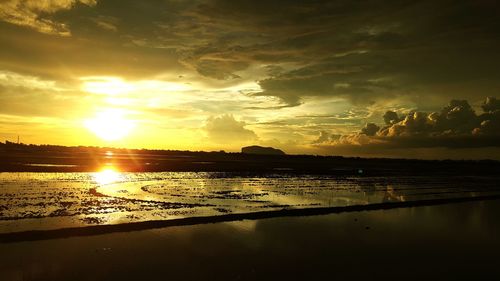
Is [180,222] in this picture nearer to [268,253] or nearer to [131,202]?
[268,253]

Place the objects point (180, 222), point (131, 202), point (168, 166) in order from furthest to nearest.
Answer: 1. point (168, 166)
2. point (131, 202)
3. point (180, 222)

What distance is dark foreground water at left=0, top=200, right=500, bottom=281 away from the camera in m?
12.9

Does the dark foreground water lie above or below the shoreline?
below

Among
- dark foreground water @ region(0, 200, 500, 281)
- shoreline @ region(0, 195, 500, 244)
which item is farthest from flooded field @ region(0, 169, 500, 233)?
dark foreground water @ region(0, 200, 500, 281)

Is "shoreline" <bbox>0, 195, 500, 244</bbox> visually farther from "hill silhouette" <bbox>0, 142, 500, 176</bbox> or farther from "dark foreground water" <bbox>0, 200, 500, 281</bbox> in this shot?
"hill silhouette" <bbox>0, 142, 500, 176</bbox>

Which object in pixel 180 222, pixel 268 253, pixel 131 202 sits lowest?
pixel 268 253

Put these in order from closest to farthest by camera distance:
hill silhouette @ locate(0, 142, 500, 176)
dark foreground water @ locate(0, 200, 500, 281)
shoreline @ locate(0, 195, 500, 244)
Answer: dark foreground water @ locate(0, 200, 500, 281), shoreline @ locate(0, 195, 500, 244), hill silhouette @ locate(0, 142, 500, 176)

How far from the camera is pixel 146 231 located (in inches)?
732

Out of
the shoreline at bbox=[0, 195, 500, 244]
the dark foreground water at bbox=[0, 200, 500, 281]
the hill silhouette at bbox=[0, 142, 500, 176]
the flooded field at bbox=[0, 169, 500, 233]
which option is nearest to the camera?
the dark foreground water at bbox=[0, 200, 500, 281]

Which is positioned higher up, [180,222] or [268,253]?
[180,222]

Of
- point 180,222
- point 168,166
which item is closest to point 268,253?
point 180,222

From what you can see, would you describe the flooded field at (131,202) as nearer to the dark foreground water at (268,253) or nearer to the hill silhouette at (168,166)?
the dark foreground water at (268,253)

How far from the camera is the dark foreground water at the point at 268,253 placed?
12.9 meters

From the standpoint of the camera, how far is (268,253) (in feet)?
51.2
